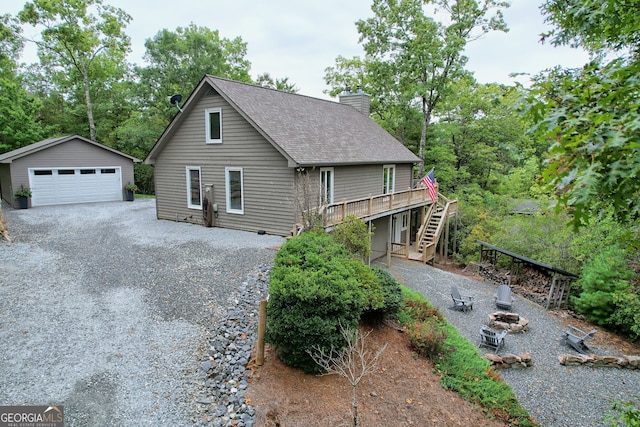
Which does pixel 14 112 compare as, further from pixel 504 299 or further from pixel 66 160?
pixel 504 299

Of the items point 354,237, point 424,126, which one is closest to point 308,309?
point 354,237

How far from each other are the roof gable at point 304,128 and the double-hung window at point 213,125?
806 mm

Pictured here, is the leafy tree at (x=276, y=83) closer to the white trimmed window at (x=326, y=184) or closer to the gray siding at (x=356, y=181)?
the gray siding at (x=356, y=181)

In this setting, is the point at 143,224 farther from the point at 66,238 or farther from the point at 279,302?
the point at 279,302

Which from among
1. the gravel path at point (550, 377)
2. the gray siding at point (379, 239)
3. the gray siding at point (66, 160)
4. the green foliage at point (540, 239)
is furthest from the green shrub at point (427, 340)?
the gray siding at point (66, 160)

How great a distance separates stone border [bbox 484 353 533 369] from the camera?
28.2 ft

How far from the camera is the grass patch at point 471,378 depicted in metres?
6.24

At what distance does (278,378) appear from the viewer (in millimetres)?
5703

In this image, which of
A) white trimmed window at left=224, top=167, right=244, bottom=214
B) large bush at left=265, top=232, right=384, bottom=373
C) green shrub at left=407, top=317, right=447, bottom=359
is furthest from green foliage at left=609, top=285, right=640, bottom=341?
white trimmed window at left=224, top=167, right=244, bottom=214

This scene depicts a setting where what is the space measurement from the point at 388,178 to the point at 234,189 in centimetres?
830

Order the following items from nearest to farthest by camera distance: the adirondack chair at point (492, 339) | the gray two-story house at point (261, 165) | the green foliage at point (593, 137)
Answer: the green foliage at point (593, 137)
the adirondack chair at point (492, 339)
the gray two-story house at point (261, 165)

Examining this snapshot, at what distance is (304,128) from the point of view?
587 inches

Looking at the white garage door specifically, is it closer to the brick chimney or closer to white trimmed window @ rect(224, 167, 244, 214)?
white trimmed window @ rect(224, 167, 244, 214)
